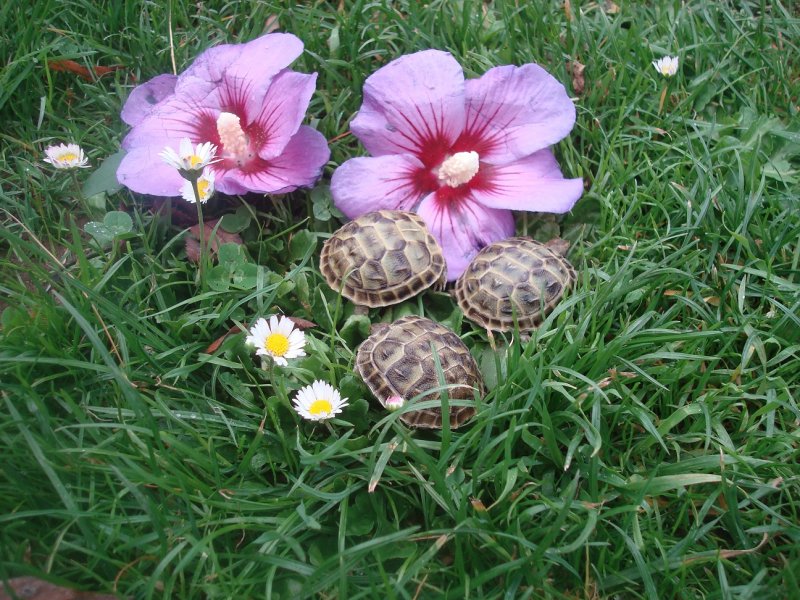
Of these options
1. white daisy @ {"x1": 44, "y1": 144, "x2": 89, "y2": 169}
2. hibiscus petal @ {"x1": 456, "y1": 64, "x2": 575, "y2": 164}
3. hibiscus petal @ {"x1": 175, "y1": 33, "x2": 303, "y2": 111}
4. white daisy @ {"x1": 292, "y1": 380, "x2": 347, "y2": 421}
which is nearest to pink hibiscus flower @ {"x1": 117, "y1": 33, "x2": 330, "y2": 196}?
hibiscus petal @ {"x1": 175, "y1": 33, "x2": 303, "y2": 111}

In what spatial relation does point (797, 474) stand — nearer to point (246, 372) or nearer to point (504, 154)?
point (504, 154)

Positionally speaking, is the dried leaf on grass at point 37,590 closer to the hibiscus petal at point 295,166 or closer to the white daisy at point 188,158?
the white daisy at point 188,158

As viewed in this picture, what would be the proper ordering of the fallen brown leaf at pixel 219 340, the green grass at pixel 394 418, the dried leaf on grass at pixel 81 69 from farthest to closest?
the dried leaf on grass at pixel 81 69, the fallen brown leaf at pixel 219 340, the green grass at pixel 394 418

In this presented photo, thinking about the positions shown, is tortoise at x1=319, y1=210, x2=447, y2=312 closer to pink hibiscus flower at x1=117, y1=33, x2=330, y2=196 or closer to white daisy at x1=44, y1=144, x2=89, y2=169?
pink hibiscus flower at x1=117, y1=33, x2=330, y2=196

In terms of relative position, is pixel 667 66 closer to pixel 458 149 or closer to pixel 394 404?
pixel 458 149

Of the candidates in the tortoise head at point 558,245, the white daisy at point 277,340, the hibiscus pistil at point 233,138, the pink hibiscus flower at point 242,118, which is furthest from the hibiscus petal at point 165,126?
the tortoise head at point 558,245

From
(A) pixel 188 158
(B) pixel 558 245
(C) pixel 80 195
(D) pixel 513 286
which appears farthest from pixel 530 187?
(C) pixel 80 195

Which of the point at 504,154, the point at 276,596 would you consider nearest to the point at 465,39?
Answer: the point at 504,154
